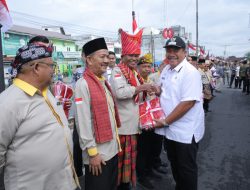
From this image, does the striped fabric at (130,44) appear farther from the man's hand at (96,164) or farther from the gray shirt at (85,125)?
the man's hand at (96,164)

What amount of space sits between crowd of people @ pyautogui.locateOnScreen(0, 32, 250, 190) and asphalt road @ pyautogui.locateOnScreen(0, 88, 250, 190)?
27.1 inches

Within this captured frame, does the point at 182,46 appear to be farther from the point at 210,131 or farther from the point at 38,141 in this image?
the point at 210,131

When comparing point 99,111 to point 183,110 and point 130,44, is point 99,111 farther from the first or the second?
point 130,44

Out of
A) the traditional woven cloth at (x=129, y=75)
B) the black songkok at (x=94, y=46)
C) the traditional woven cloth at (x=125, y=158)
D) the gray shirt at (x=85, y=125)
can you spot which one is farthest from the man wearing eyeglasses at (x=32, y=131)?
the traditional woven cloth at (x=129, y=75)

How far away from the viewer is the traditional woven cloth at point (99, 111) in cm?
221

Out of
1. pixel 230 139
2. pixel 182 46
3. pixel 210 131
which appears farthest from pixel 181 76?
pixel 210 131

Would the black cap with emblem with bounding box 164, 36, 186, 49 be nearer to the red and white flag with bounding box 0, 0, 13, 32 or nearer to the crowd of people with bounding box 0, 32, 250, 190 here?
the crowd of people with bounding box 0, 32, 250, 190

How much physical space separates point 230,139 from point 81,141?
4198 millimetres

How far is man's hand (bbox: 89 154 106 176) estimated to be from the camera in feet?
7.11

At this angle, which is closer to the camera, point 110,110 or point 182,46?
point 110,110

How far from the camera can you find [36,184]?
5.62 feet

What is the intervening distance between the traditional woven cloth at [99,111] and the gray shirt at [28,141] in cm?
45

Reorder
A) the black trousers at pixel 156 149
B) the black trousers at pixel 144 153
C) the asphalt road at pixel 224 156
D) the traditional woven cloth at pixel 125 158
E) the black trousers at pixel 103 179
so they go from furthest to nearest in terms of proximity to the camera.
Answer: the black trousers at pixel 156 149 < the black trousers at pixel 144 153 < the asphalt road at pixel 224 156 < the traditional woven cloth at pixel 125 158 < the black trousers at pixel 103 179

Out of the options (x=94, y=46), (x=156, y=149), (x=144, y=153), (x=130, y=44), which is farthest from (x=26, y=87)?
(x=156, y=149)
